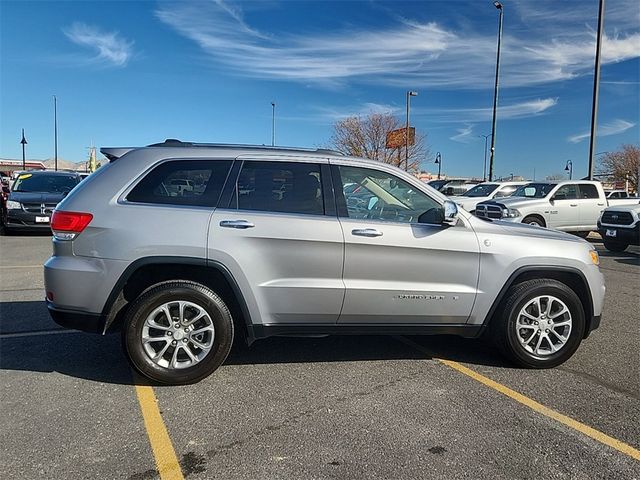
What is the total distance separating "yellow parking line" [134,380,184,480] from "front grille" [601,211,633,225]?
11769 mm

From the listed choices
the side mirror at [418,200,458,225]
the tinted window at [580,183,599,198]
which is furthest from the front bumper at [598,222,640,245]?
the side mirror at [418,200,458,225]

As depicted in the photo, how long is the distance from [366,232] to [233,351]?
177 centimetres

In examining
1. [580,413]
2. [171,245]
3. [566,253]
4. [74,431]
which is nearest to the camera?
[74,431]

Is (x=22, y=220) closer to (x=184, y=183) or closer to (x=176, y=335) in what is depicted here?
(x=184, y=183)

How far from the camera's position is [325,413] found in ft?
11.2

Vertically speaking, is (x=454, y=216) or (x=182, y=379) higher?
(x=454, y=216)

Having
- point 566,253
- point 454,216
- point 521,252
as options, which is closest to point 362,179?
point 454,216

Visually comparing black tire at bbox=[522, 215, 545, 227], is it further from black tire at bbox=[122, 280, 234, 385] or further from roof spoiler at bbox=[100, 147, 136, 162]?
roof spoiler at bbox=[100, 147, 136, 162]

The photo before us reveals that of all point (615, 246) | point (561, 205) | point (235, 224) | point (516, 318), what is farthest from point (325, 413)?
point (561, 205)

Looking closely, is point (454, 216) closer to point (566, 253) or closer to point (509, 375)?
point (566, 253)

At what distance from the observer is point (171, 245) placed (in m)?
3.68

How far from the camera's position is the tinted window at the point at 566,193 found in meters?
13.9

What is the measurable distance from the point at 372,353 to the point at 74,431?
2553 millimetres

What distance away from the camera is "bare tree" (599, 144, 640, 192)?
50025 mm
